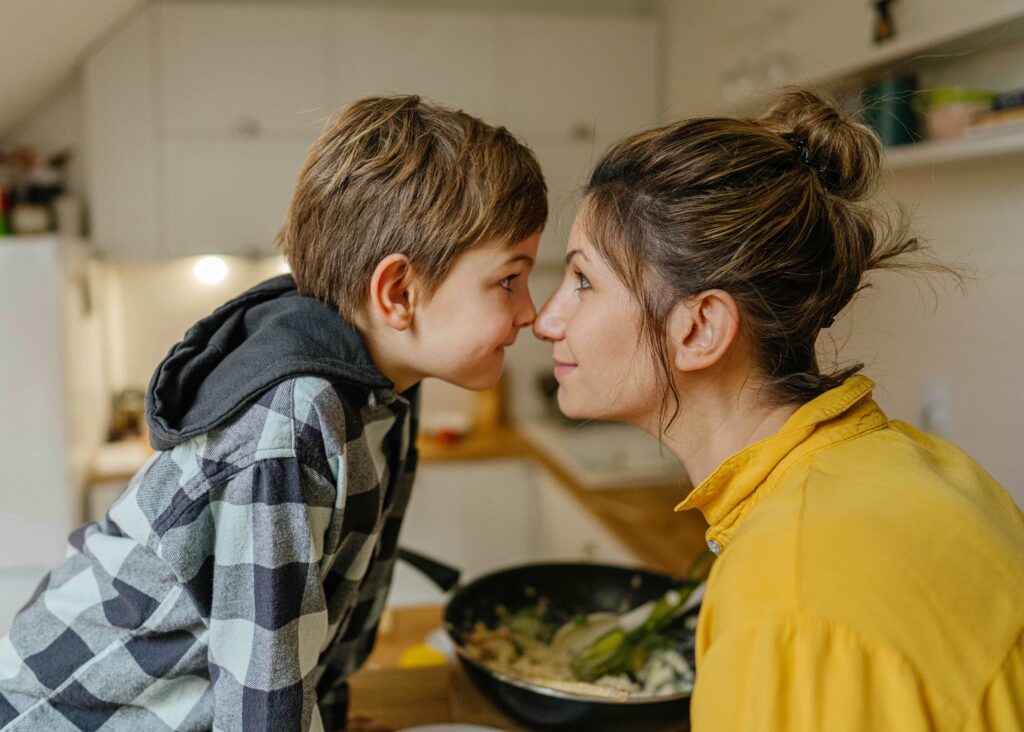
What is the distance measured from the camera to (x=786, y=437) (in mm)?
964

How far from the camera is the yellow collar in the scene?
963 mm

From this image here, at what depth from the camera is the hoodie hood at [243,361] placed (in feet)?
3.26

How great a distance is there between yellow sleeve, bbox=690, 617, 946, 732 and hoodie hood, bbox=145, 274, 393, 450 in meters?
0.54

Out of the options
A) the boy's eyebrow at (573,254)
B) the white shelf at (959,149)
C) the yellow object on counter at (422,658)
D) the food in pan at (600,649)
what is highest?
the white shelf at (959,149)

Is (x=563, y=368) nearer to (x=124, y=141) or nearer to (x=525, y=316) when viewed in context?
(x=525, y=316)

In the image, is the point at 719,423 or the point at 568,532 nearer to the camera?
the point at 719,423

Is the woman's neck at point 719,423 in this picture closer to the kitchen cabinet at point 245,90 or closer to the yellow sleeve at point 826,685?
the yellow sleeve at point 826,685

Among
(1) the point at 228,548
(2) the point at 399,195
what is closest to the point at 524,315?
(2) the point at 399,195

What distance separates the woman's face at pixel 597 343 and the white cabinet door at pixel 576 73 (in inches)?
84.8

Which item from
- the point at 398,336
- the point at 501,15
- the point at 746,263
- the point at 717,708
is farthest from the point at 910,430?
the point at 501,15

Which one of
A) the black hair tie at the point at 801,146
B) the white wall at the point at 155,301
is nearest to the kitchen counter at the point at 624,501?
the white wall at the point at 155,301

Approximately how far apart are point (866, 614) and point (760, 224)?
420 millimetres

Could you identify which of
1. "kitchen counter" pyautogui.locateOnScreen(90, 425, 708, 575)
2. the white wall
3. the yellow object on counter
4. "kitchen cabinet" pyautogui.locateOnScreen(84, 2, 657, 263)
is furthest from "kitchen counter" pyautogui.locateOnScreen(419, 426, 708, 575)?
the white wall

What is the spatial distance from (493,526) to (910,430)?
2202 millimetres
